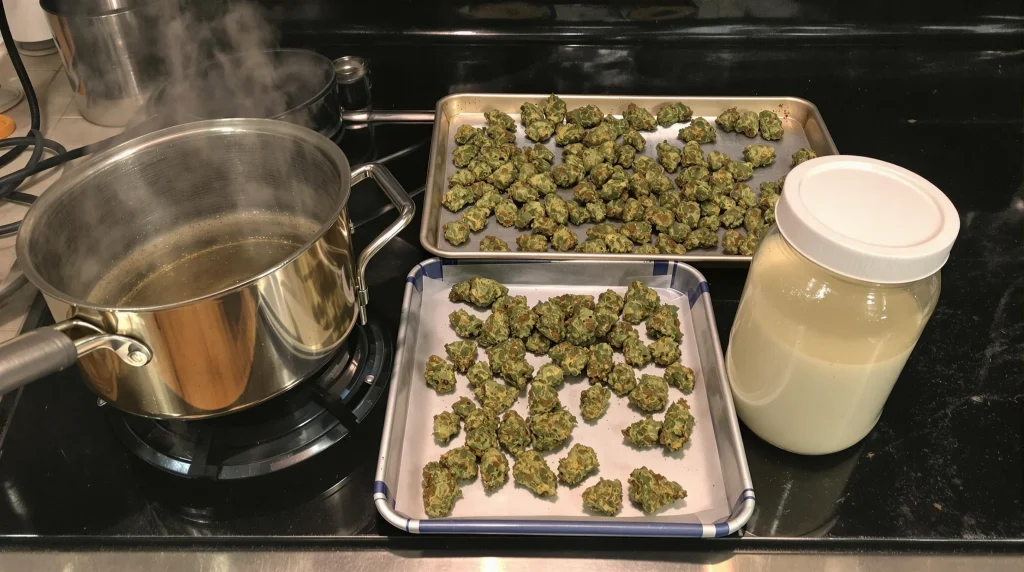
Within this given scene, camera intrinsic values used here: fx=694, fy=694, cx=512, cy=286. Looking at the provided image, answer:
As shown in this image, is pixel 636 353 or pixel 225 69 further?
pixel 225 69

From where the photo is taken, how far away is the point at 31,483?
Answer: 2.32 feet

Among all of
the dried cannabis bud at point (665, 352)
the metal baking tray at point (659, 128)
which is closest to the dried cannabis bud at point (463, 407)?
the dried cannabis bud at point (665, 352)

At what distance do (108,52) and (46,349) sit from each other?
2.45ft

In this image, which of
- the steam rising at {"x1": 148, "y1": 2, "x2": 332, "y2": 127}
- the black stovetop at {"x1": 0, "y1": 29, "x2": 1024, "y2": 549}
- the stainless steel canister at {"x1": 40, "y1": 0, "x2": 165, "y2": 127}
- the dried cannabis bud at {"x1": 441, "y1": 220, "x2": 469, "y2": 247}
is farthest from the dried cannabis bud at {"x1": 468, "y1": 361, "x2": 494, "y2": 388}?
the stainless steel canister at {"x1": 40, "y1": 0, "x2": 165, "y2": 127}

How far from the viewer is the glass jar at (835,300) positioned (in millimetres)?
550

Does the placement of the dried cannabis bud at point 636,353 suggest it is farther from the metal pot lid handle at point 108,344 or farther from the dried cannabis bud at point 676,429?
the metal pot lid handle at point 108,344

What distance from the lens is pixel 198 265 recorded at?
798 mm

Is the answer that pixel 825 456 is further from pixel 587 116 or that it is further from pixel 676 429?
pixel 587 116

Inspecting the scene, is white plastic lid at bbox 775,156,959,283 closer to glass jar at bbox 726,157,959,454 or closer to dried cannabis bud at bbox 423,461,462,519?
glass jar at bbox 726,157,959,454

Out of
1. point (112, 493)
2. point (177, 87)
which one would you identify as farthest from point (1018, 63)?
point (112, 493)

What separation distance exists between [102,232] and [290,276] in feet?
0.94

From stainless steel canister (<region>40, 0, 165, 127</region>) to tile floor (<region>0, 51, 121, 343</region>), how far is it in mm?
35

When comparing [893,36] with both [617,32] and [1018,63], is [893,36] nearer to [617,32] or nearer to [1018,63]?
[1018,63]

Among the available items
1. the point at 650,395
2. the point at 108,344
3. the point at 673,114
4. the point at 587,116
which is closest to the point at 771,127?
the point at 673,114
